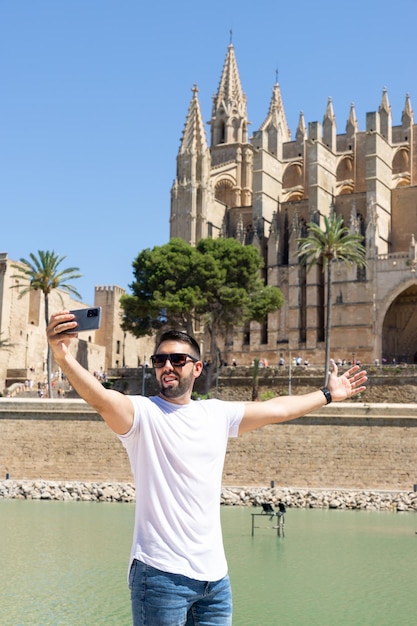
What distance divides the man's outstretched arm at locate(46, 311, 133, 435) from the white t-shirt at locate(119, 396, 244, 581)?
115 mm

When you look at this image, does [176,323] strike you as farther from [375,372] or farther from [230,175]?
[230,175]

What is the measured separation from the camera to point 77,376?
3.29 meters

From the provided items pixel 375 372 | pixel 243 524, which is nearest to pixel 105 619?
pixel 243 524

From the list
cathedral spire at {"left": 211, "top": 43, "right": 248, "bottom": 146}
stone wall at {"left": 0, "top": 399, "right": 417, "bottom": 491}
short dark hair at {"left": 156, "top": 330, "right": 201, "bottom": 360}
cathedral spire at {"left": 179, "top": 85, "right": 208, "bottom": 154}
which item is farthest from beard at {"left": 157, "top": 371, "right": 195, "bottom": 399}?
cathedral spire at {"left": 211, "top": 43, "right": 248, "bottom": 146}

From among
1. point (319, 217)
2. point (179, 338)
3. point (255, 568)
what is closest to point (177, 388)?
point (179, 338)

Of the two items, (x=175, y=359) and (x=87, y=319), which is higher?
(x=87, y=319)

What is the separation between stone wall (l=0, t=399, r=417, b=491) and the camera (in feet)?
80.3

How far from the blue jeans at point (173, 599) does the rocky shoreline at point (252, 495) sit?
19561mm

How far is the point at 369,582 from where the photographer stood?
41.9 feet

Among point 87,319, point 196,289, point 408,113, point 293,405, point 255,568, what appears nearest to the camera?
point 87,319

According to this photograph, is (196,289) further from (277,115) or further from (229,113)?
(277,115)

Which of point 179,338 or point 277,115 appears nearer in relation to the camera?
point 179,338

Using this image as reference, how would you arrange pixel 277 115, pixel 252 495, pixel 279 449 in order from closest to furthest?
pixel 252 495
pixel 279 449
pixel 277 115

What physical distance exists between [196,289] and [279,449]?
471 inches
